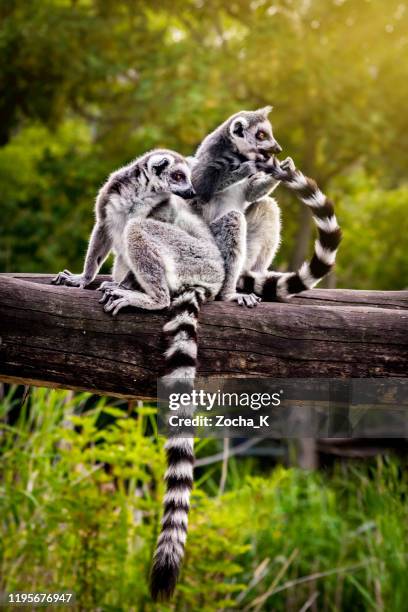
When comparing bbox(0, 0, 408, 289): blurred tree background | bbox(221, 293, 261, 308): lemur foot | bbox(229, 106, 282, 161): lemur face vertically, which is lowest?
bbox(221, 293, 261, 308): lemur foot

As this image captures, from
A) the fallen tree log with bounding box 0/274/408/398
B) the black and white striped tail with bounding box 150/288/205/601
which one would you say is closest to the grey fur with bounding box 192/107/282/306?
the fallen tree log with bounding box 0/274/408/398

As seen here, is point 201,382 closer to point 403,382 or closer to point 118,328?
point 118,328

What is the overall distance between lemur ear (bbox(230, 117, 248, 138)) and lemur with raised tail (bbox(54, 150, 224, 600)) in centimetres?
37

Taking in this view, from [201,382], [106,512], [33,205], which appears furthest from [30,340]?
[33,205]

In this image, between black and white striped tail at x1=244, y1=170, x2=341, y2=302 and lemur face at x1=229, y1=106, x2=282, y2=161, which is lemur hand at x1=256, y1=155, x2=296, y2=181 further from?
lemur face at x1=229, y1=106, x2=282, y2=161

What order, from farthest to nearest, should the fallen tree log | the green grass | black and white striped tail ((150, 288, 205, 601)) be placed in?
the green grass < the fallen tree log < black and white striped tail ((150, 288, 205, 601))

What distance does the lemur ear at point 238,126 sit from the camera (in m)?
3.78

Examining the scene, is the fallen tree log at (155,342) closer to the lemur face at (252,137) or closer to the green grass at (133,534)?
the lemur face at (252,137)

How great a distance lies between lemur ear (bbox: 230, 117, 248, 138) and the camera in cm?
378

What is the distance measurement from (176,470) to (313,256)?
3.97ft

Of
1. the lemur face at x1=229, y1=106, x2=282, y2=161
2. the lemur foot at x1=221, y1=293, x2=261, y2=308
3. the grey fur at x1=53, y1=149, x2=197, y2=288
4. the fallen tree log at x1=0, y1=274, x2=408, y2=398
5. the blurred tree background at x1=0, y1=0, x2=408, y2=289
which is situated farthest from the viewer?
the blurred tree background at x1=0, y1=0, x2=408, y2=289

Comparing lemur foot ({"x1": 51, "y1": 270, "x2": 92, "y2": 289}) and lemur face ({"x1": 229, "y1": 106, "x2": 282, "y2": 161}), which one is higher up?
lemur face ({"x1": 229, "y1": 106, "x2": 282, "y2": 161})

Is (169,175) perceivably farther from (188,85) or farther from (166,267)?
(188,85)

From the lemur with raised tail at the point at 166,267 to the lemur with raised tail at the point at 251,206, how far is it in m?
0.12
